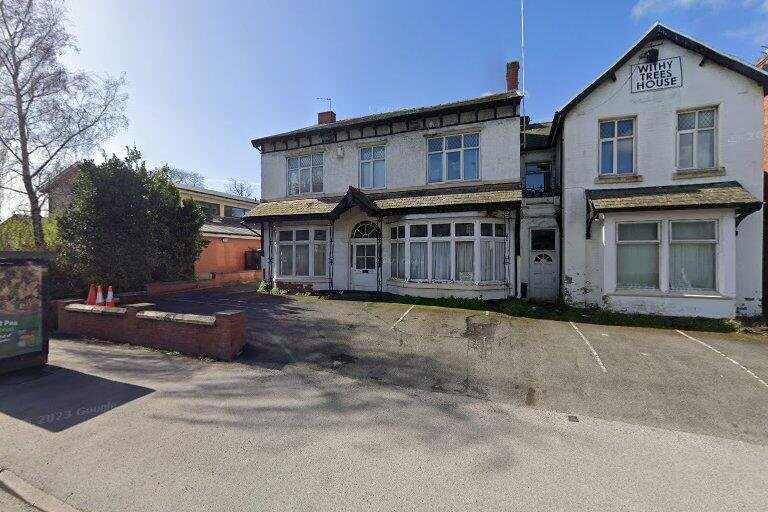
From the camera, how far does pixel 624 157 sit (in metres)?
11.4

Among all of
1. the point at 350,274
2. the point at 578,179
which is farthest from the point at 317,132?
the point at 578,179

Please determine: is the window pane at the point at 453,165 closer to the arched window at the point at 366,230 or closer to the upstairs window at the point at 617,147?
the arched window at the point at 366,230

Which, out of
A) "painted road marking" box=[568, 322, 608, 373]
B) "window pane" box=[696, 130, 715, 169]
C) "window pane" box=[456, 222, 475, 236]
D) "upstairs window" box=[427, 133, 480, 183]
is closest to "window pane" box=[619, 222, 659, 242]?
"window pane" box=[696, 130, 715, 169]

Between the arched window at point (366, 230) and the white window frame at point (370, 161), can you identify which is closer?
the arched window at point (366, 230)

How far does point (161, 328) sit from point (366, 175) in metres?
9.95

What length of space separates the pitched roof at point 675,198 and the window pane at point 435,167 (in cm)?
537

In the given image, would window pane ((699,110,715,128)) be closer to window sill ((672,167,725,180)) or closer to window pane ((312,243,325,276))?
window sill ((672,167,725,180))

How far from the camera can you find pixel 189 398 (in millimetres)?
5074

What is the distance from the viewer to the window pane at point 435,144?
1363cm

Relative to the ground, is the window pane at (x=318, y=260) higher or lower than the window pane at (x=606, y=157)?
lower

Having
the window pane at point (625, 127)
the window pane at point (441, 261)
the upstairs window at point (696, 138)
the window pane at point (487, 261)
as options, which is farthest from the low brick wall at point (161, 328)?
the upstairs window at point (696, 138)

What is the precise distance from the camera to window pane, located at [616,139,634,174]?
37.3 feet

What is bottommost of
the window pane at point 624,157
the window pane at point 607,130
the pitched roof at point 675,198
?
the pitched roof at point 675,198

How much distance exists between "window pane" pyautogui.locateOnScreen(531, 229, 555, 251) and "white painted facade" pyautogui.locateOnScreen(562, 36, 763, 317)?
138cm
